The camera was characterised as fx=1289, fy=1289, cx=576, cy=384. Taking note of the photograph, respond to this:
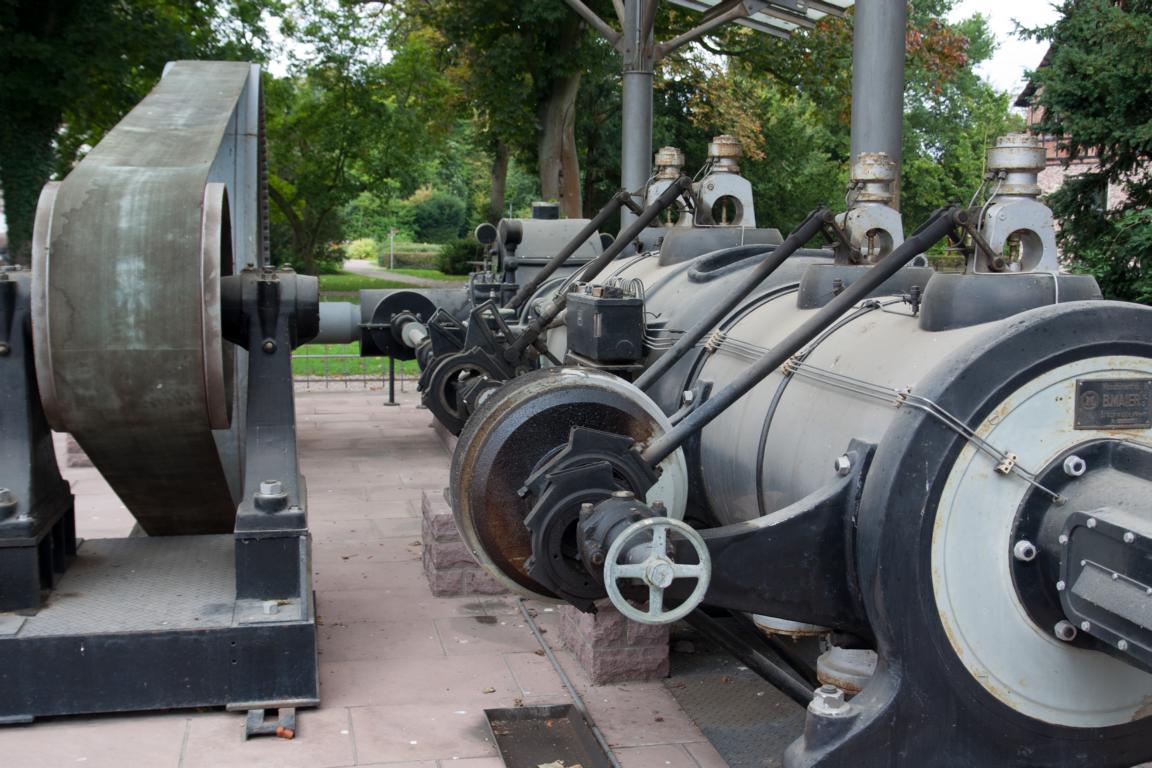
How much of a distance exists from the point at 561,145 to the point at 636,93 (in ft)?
23.5

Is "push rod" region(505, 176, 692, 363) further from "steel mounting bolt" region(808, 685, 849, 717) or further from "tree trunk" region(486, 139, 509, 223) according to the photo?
"tree trunk" region(486, 139, 509, 223)

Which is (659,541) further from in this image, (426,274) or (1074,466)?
(426,274)

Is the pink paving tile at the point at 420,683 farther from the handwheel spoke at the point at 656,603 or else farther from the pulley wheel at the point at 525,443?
the handwheel spoke at the point at 656,603

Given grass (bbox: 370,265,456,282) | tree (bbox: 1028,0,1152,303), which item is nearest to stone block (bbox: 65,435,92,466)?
tree (bbox: 1028,0,1152,303)

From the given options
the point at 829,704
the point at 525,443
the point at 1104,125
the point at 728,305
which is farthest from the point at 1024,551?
the point at 1104,125

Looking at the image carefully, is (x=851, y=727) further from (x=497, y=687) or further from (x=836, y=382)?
(x=497, y=687)

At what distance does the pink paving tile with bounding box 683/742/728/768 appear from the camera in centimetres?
492

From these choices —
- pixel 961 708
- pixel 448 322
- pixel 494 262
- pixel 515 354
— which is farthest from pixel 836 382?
pixel 494 262

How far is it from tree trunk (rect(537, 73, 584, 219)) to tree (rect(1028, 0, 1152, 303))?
10.5m

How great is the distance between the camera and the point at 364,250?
56062 millimetres

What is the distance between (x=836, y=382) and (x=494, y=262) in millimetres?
7097

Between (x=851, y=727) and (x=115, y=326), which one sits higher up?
(x=115, y=326)

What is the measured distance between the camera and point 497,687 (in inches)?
228

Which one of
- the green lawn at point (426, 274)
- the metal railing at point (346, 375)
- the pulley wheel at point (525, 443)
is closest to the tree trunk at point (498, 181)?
the green lawn at point (426, 274)
